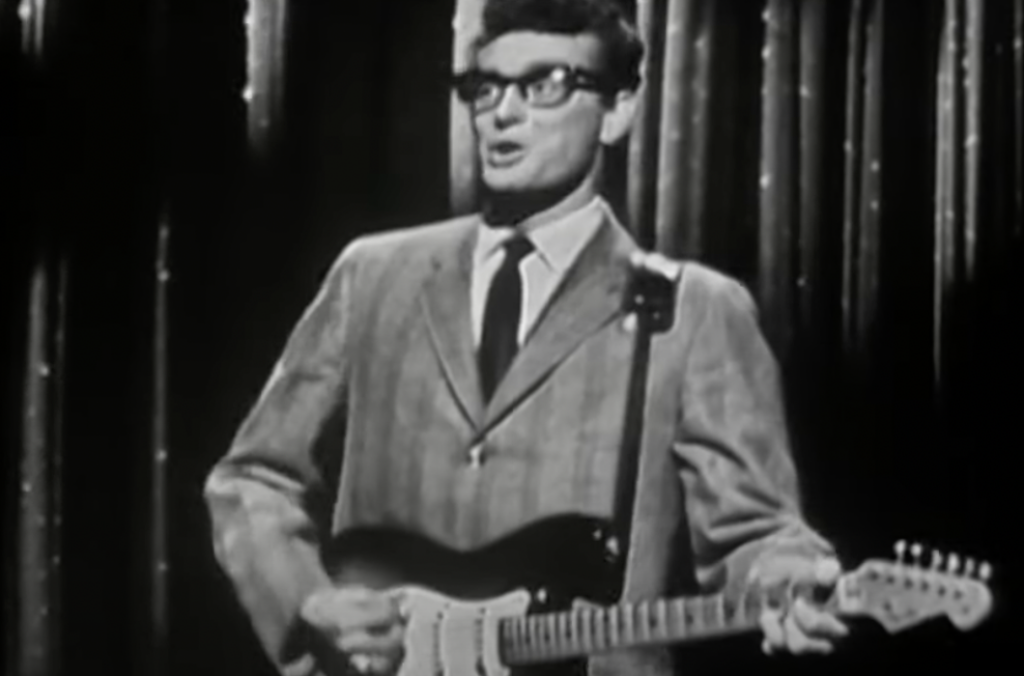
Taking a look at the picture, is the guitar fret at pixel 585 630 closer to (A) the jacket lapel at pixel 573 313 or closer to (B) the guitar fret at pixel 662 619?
(B) the guitar fret at pixel 662 619

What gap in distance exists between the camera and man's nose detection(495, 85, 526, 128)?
265 cm

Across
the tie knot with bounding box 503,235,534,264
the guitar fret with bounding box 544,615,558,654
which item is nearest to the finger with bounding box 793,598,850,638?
the guitar fret with bounding box 544,615,558,654

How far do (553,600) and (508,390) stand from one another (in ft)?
0.73

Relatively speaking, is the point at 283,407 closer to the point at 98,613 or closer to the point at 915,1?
the point at 98,613

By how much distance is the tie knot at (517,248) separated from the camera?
265 centimetres

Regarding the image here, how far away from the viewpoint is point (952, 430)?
2.53 metres

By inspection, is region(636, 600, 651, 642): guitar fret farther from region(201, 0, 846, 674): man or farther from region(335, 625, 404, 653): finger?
region(335, 625, 404, 653): finger

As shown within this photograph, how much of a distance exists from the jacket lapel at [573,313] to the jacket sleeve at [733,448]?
0.26 ft

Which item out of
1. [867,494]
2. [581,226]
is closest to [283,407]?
[581,226]

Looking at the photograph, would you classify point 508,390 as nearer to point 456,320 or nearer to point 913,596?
point 456,320

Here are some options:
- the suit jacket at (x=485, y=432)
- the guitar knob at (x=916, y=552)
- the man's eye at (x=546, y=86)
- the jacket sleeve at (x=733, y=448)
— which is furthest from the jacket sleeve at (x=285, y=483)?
the guitar knob at (x=916, y=552)

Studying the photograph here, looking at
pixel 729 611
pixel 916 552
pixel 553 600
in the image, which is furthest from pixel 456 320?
pixel 916 552

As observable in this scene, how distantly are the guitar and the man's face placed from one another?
0.36 m

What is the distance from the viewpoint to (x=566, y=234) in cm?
264
